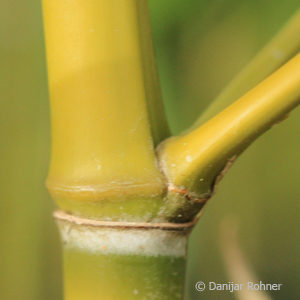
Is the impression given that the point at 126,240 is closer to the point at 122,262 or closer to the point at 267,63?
the point at 122,262

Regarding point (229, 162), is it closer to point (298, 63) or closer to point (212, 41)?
point (298, 63)

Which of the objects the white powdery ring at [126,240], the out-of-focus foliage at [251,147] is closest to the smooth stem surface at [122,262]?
the white powdery ring at [126,240]

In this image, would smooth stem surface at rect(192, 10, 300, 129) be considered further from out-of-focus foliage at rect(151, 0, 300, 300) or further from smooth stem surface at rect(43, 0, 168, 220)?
out-of-focus foliage at rect(151, 0, 300, 300)

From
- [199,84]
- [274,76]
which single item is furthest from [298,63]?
[199,84]

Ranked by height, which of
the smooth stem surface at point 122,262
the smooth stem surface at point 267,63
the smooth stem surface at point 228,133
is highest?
the smooth stem surface at point 267,63

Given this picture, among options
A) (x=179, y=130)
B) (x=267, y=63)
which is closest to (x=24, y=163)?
(x=179, y=130)

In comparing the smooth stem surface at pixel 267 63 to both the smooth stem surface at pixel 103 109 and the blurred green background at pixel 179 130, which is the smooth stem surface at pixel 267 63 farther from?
the blurred green background at pixel 179 130
